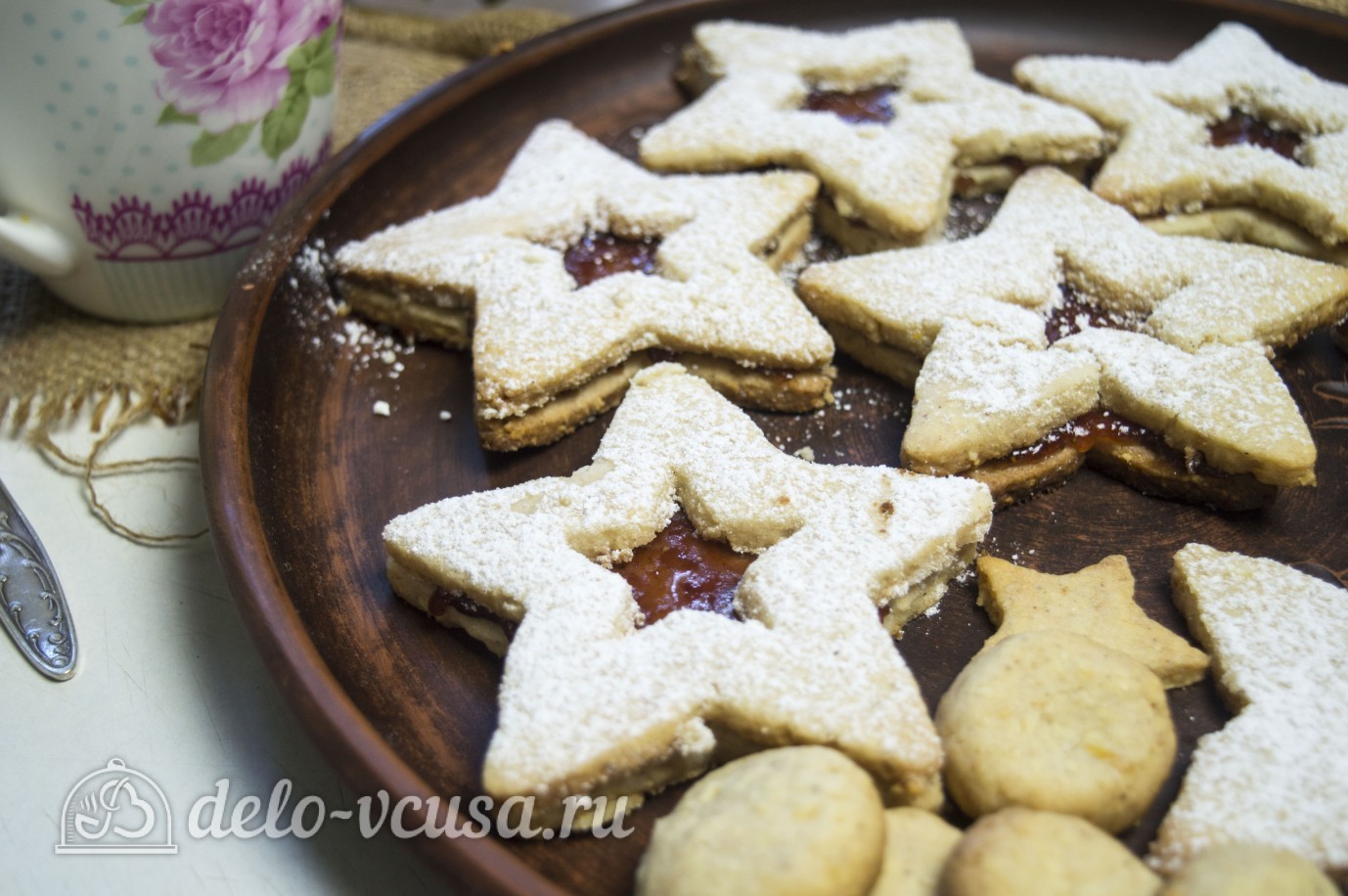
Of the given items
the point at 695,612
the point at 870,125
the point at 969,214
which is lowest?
the point at 695,612

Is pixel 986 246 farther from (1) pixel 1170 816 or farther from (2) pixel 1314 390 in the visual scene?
(1) pixel 1170 816

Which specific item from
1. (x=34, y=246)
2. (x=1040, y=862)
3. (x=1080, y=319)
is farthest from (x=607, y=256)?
(x=1040, y=862)

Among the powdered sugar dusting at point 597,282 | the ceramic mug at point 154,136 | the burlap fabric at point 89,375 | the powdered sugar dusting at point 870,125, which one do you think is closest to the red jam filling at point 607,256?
the powdered sugar dusting at point 597,282

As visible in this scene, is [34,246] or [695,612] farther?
[34,246]

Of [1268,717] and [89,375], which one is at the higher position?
[1268,717]

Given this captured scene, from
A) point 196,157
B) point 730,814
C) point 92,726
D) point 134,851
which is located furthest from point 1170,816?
point 196,157

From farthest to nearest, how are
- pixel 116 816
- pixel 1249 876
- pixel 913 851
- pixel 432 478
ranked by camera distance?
pixel 432 478, pixel 116 816, pixel 913 851, pixel 1249 876

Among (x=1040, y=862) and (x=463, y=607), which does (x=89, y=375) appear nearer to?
(x=463, y=607)
